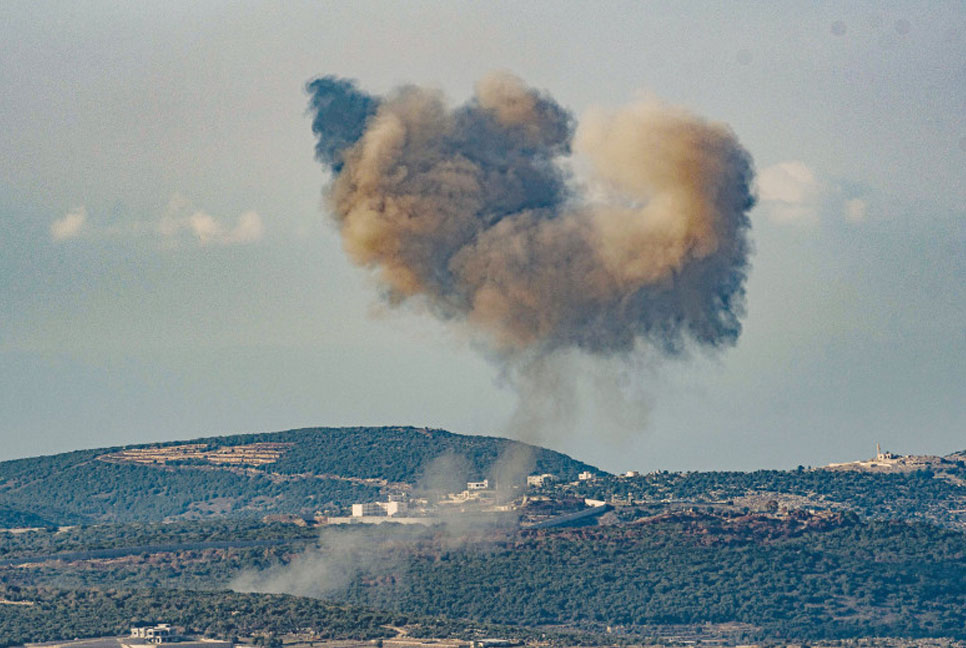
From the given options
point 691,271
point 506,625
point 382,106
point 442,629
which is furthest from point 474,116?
point 506,625

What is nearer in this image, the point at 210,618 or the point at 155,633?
the point at 155,633

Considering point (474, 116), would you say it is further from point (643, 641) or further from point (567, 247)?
point (643, 641)

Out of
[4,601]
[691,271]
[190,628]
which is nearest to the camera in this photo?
[691,271]

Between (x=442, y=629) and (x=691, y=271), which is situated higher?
(x=691, y=271)

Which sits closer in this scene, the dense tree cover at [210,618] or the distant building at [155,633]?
the distant building at [155,633]

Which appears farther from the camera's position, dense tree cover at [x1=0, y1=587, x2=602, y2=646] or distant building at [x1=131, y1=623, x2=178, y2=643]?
dense tree cover at [x1=0, y1=587, x2=602, y2=646]

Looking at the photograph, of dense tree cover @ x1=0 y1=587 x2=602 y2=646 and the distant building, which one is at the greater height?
dense tree cover @ x1=0 y1=587 x2=602 y2=646

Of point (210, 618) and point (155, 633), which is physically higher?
point (210, 618)

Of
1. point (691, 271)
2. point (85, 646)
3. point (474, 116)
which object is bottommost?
point (85, 646)
